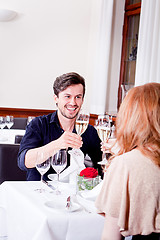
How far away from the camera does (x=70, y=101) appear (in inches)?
87.9

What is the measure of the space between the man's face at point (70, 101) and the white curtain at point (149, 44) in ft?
7.36

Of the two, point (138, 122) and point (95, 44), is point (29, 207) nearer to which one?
point (138, 122)

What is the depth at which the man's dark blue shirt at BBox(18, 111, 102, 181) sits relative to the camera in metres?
2.14

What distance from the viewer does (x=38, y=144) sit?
86.5 inches

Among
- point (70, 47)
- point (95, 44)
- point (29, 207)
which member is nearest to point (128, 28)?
point (95, 44)

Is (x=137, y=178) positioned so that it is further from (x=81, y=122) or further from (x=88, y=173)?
(x=81, y=122)

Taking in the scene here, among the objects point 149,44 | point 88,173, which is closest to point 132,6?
point 149,44

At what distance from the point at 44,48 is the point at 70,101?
397cm

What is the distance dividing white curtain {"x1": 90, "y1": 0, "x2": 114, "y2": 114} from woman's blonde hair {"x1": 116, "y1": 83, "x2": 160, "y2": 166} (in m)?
4.42

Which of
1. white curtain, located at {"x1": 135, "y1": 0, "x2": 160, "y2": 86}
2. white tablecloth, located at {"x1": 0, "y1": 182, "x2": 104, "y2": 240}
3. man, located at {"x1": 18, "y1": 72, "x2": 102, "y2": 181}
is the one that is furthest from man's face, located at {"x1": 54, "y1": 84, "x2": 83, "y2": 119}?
white curtain, located at {"x1": 135, "y1": 0, "x2": 160, "y2": 86}

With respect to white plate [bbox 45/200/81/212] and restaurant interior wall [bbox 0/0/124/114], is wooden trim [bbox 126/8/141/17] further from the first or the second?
white plate [bbox 45/200/81/212]

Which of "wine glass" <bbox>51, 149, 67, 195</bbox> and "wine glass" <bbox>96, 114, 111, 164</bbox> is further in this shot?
"wine glass" <bbox>96, 114, 111, 164</bbox>

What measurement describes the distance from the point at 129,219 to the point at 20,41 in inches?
202

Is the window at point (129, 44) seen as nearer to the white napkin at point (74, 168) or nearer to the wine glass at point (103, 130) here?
the wine glass at point (103, 130)
